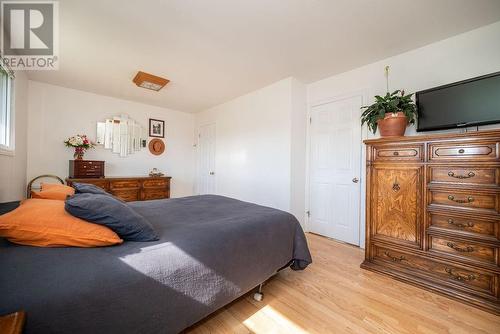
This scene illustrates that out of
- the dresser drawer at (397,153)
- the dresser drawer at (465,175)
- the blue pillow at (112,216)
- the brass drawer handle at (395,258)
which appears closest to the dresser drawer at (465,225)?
Answer: the dresser drawer at (465,175)

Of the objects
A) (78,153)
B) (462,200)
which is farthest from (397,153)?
(78,153)

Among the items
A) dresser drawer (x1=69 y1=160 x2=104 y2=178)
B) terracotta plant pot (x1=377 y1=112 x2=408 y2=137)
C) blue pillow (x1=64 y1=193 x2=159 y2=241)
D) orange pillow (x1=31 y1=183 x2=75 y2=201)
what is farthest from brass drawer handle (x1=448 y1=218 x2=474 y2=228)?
dresser drawer (x1=69 y1=160 x2=104 y2=178)

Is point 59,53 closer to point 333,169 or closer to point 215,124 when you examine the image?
point 215,124

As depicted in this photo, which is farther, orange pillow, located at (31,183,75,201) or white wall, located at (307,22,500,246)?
white wall, located at (307,22,500,246)

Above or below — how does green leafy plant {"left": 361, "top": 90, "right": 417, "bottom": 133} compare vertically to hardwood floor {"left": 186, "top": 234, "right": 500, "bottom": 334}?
above

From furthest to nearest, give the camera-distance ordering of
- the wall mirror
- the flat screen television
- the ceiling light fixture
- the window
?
1. the wall mirror
2. the ceiling light fixture
3. the window
4. the flat screen television

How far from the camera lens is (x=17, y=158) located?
2.74m

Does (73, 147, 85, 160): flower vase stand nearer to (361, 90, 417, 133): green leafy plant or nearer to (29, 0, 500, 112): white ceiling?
(29, 0, 500, 112): white ceiling

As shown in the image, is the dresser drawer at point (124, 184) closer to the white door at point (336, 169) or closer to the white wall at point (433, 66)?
the white door at point (336, 169)

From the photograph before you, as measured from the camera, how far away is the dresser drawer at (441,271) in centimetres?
158

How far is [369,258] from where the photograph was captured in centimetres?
216

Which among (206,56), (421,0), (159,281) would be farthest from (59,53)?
(421,0)

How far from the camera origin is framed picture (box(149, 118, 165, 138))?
4.59 meters

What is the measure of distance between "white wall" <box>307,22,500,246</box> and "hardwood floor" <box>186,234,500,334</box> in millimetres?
1081
